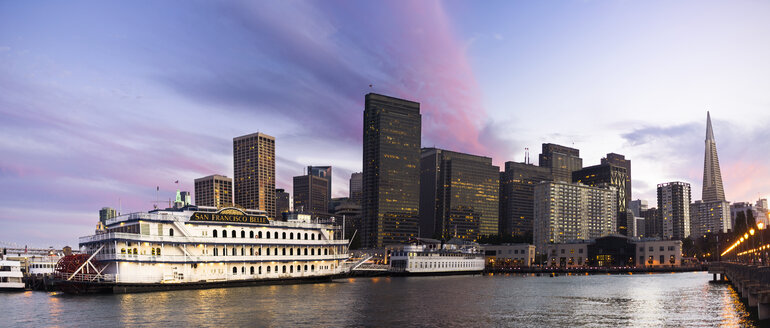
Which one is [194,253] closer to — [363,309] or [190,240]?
[190,240]

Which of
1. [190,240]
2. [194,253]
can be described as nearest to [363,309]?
[190,240]

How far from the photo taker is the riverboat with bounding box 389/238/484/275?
499 feet

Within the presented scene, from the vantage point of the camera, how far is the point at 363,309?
6197cm

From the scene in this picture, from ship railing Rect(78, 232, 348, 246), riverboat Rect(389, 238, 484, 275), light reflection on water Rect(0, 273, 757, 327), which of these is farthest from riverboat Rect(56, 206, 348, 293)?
riverboat Rect(389, 238, 484, 275)

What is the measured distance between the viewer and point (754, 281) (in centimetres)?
5584

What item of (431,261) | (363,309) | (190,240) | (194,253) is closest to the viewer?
(363,309)

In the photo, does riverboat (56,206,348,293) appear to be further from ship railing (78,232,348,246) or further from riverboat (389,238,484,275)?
riverboat (389,238,484,275)

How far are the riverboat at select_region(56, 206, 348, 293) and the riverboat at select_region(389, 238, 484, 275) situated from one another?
5077 cm

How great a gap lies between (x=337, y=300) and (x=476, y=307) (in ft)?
53.3

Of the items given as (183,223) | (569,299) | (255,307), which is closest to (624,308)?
(569,299)

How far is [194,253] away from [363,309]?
33475mm

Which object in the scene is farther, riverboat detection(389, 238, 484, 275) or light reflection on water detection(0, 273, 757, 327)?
riverboat detection(389, 238, 484, 275)

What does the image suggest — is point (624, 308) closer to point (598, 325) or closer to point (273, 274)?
point (598, 325)

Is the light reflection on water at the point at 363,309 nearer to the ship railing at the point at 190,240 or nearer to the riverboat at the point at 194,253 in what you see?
the riverboat at the point at 194,253
